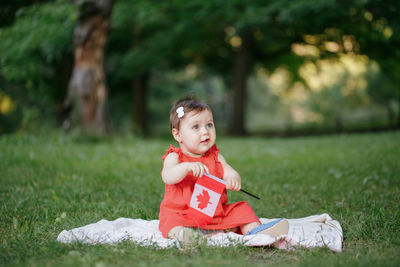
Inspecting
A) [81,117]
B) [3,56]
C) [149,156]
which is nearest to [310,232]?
[149,156]

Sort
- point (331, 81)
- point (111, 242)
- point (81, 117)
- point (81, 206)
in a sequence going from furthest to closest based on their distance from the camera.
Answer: point (331, 81) → point (81, 117) → point (81, 206) → point (111, 242)

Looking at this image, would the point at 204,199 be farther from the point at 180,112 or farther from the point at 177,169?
the point at 180,112

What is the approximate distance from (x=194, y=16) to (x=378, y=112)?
1254cm

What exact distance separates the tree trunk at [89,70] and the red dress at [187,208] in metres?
7.61

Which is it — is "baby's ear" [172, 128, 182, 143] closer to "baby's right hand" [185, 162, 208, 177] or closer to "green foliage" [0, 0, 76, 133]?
"baby's right hand" [185, 162, 208, 177]

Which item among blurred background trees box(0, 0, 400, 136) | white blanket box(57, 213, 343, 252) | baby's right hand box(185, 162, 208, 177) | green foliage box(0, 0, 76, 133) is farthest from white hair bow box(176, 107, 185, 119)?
blurred background trees box(0, 0, 400, 136)

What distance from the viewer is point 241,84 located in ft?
56.7

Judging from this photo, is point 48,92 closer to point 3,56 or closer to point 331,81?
point 3,56

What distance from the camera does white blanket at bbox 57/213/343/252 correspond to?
2.61m

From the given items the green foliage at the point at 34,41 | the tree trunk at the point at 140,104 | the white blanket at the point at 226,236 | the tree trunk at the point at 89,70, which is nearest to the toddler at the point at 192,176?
the white blanket at the point at 226,236

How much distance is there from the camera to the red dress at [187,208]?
2.86 m

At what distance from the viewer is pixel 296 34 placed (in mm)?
16656

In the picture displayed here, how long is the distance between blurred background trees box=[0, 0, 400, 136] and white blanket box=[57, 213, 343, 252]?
6.74 meters

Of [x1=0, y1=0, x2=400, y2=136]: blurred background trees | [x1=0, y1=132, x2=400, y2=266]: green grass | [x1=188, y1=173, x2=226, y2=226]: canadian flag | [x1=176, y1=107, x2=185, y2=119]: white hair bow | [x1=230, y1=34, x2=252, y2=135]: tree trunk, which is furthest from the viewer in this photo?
[x1=230, y1=34, x2=252, y2=135]: tree trunk
